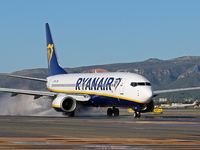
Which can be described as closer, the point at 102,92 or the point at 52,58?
the point at 102,92

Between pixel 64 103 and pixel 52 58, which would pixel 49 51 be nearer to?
pixel 52 58

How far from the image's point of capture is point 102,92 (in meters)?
42.3

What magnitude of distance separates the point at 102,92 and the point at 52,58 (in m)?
15.8

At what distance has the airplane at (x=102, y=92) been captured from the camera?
127ft

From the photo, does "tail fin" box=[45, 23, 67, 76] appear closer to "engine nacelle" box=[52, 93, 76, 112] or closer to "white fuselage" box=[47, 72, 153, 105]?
"white fuselage" box=[47, 72, 153, 105]

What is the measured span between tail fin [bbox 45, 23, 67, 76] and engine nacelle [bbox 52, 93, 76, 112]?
36.7 ft

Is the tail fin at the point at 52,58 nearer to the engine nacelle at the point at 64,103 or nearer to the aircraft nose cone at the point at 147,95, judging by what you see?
the engine nacelle at the point at 64,103

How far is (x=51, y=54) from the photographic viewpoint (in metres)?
56.3

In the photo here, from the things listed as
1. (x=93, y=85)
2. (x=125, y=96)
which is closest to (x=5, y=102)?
(x=93, y=85)

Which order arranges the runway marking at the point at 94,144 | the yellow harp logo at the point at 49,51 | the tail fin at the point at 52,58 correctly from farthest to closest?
1. the yellow harp logo at the point at 49,51
2. the tail fin at the point at 52,58
3. the runway marking at the point at 94,144

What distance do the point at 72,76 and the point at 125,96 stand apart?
11928 millimetres

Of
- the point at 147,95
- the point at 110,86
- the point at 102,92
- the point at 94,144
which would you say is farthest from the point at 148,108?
the point at 94,144

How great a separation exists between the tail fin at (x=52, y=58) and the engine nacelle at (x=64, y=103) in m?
11.2

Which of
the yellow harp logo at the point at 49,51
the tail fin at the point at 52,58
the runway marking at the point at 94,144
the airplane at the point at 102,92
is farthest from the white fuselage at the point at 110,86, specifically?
the runway marking at the point at 94,144
